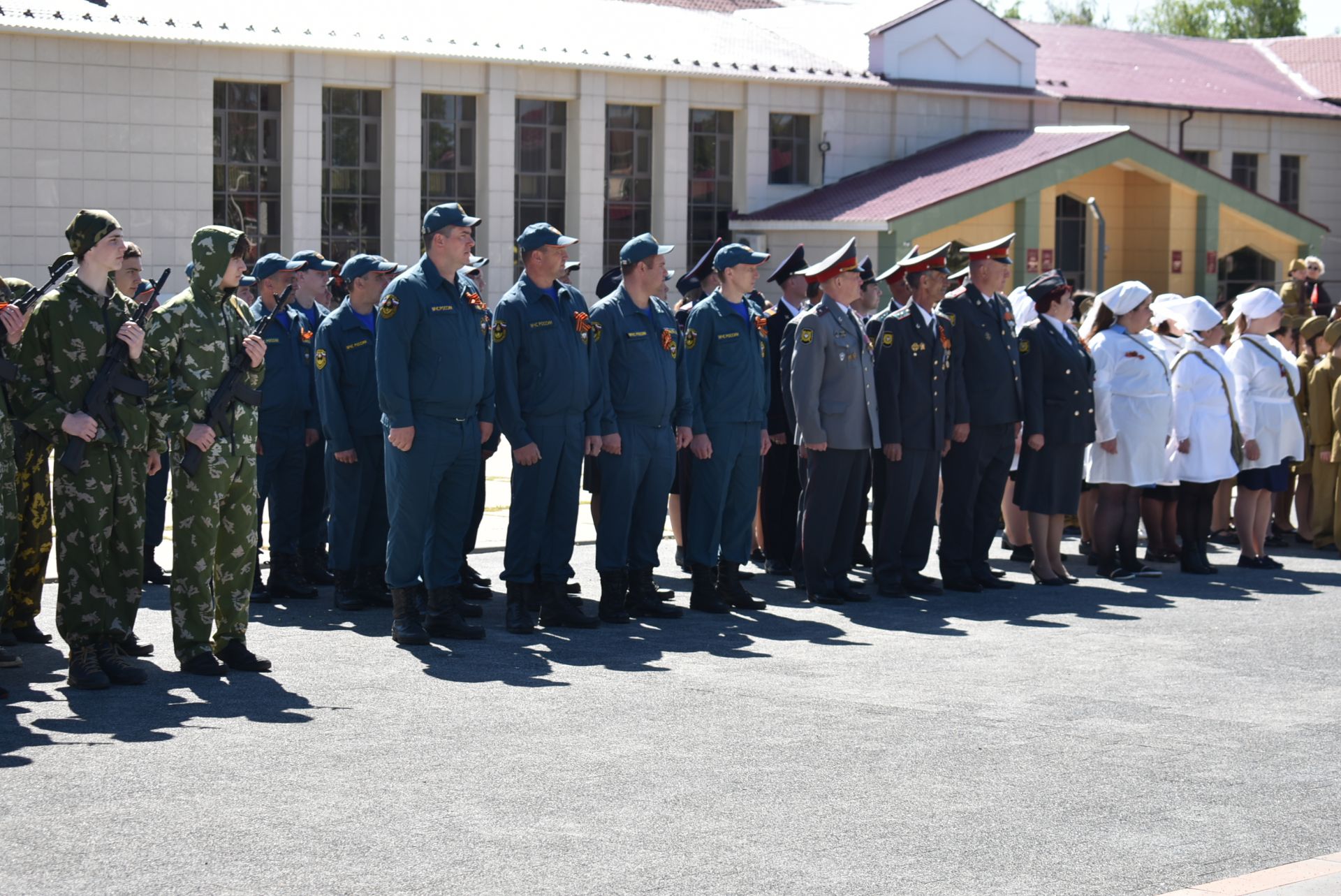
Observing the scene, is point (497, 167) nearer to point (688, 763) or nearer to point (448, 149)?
point (448, 149)

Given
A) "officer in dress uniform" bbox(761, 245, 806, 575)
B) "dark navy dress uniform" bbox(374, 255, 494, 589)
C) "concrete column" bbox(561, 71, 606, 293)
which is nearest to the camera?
"dark navy dress uniform" bbox(374, 255, 494, 589)

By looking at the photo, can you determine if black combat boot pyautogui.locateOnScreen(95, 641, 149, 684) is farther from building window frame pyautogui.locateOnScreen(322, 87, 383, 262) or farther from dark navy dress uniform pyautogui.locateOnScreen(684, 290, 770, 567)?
building window frame pyautogui.locateOnScreen(322, 87, 383, 262)

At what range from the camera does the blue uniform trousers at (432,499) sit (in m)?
9.84

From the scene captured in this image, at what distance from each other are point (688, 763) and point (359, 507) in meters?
4.57

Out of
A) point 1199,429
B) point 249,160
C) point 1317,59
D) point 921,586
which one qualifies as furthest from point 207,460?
point 1317,59

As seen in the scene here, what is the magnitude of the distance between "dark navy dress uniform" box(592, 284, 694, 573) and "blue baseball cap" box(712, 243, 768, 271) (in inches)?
23.8

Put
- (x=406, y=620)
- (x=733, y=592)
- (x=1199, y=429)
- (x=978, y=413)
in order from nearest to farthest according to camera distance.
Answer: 1. (x=406, y=620)
2. (x=733, y=592)
3. (x=978, y=413)
4. (x=1199, y=429)

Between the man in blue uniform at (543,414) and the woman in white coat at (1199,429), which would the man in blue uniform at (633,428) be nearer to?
the man in blue uniform at (543,414)

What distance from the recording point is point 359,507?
1123 cm

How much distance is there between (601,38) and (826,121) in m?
4.91

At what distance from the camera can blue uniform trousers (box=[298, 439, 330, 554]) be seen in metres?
11.9

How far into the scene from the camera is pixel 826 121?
35.6 meters

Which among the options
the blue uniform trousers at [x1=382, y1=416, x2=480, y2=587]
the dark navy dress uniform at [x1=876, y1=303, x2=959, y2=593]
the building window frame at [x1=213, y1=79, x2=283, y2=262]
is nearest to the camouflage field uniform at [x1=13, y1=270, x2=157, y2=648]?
the blue uniform trousers at [x1=382, y1=416, x2=480, y2=587]

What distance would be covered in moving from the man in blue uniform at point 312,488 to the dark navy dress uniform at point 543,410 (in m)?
1.86
